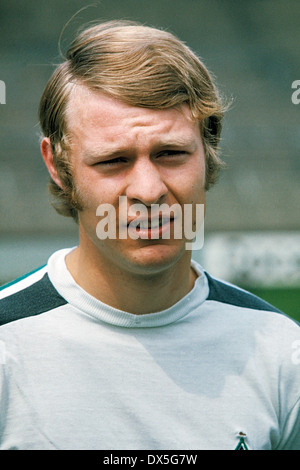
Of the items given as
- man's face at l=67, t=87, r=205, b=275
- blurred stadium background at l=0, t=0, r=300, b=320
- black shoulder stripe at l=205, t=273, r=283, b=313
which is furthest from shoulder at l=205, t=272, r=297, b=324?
blurred stadium background at l=0, t=0, r=300, b=320

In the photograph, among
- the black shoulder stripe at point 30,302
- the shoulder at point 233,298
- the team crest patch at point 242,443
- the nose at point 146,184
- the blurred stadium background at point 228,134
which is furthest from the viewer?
the blurred stadium background at point 228,134

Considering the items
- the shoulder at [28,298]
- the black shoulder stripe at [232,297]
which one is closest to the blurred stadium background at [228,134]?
the black shoulder stripe at [232,297]

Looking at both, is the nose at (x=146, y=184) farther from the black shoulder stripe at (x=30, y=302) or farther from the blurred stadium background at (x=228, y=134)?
the blurred stadium background at (x=228, y=134)

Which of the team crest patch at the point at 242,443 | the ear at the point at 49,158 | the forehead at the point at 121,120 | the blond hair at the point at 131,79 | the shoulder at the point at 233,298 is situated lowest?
the team crest patch at the point at 242,443

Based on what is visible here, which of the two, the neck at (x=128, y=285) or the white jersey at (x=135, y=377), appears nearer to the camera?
the white jersey at (x=135, y=377)

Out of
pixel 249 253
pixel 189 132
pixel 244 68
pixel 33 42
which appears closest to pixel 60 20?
pixel 33 42

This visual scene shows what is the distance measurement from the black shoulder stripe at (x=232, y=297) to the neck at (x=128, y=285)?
212mm

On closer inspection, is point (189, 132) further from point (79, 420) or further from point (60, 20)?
point (60, 20)

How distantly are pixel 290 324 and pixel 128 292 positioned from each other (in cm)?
60

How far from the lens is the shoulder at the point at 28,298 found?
80.4 inches

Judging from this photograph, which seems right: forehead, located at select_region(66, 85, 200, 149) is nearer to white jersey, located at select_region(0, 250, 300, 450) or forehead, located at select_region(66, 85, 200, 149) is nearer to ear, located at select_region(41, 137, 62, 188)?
ear, located at select_region(41, 137, 62, 188)

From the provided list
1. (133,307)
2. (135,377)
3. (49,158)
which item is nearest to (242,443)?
(135,377)

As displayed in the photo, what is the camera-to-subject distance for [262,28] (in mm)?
11789

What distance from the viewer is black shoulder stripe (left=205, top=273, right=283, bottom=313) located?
2236 mm
